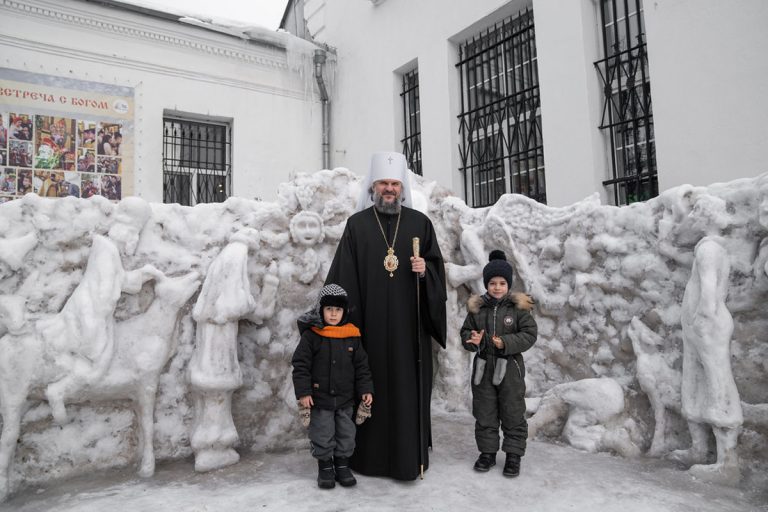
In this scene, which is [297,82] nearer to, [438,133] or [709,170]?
[438,133]

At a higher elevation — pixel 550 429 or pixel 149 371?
pixel 149 371

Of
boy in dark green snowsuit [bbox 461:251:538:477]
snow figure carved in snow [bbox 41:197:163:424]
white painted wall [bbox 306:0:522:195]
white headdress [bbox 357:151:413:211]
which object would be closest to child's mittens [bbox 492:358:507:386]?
boy in dark green snowsuit [bbox 461:251:538:477]

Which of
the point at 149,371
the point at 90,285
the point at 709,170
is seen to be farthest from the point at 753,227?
the point at 90,285

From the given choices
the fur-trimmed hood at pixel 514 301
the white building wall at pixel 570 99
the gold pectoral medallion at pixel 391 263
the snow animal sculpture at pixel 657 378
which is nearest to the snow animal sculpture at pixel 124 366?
the gold pectoral medallion at pixel 391 263

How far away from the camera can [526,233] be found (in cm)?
420

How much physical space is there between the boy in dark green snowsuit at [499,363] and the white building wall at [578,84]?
3.25 meters

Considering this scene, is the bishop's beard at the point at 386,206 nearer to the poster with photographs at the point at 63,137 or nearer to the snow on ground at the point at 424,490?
the snow on ground at the point at 424,490

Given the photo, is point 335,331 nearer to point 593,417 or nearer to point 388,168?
point 388,168

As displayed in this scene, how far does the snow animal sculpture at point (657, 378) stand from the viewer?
315 cm

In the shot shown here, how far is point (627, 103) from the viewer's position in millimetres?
5945

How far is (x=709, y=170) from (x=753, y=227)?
2.44 meters

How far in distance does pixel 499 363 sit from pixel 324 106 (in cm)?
866

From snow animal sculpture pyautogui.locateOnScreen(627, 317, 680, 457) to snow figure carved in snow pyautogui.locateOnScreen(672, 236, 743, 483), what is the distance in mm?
109

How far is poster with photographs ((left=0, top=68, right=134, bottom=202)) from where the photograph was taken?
293 inches
